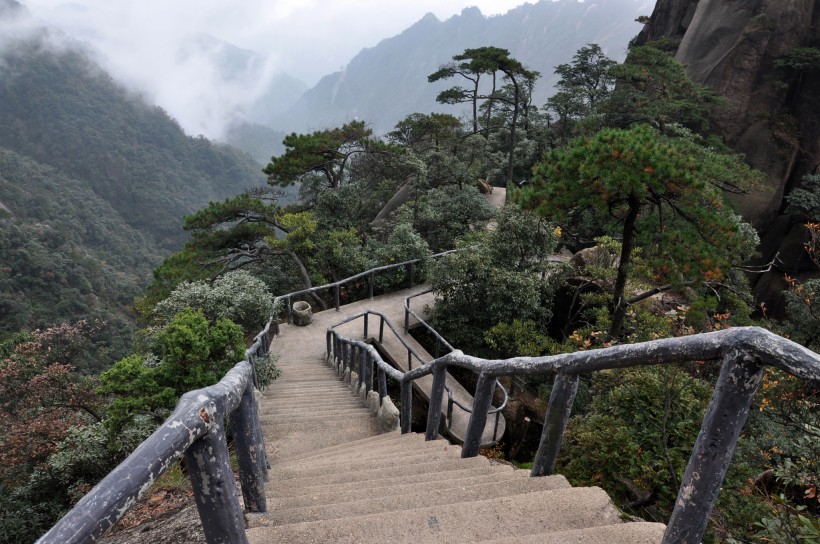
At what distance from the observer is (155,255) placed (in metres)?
65.4

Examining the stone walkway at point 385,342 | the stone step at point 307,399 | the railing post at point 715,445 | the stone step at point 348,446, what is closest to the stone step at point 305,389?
the stone step at point 307,399

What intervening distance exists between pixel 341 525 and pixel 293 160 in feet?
50.9

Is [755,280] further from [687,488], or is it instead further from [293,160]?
[687,488]

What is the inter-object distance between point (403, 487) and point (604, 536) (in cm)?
114

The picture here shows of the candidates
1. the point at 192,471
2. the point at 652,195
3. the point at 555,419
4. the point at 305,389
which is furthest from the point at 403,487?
the point at 652,195

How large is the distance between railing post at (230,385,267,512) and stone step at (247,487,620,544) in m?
0.20

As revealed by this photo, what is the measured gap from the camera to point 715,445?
1.46 metres

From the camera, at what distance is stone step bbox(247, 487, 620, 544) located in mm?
1953

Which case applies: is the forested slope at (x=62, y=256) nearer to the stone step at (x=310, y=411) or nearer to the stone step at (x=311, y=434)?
the stone step at (x=310, y=411)

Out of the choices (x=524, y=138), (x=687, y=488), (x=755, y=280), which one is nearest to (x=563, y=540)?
(x=687, y=488)

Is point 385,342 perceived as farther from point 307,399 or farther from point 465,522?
point 465,522

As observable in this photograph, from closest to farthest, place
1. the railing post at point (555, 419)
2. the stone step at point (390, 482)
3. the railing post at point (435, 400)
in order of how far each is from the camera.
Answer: the railing post at point (555, 419) < the stone step at point (390, 482) < the railing post at point (435, 400)

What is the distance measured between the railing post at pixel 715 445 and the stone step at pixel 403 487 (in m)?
0.92

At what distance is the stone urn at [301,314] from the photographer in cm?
1120
